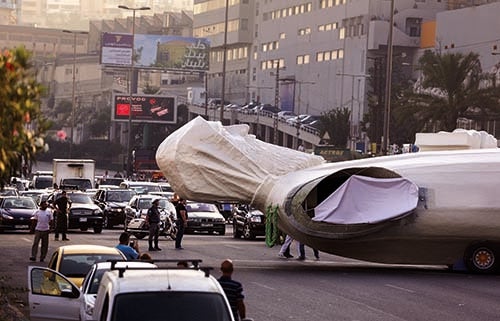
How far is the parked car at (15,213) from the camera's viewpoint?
2088 inches

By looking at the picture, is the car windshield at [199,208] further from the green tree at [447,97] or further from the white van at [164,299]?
the white van at [164,299]

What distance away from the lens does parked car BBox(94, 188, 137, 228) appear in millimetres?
60625

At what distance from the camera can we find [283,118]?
132 metres

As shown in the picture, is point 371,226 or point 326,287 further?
point 371,226

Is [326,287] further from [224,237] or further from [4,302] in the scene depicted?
[224,237]

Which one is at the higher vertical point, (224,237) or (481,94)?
(481,94)

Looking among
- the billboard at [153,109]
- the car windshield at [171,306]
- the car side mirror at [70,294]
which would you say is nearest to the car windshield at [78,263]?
the car side mirror at [70,294]

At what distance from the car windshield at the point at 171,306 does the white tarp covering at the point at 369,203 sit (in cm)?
2216

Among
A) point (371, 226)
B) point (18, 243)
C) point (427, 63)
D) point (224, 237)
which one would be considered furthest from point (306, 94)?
point (371, 226)

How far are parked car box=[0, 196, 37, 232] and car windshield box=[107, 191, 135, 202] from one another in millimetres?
7766

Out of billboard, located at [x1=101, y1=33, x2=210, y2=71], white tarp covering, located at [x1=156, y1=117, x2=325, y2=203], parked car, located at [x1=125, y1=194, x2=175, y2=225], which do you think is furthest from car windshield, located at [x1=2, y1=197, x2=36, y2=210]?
billboard, located at [x1=101, y1=33, x2=210, y2=71]

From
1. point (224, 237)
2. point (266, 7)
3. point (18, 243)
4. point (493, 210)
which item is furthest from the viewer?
point (266, 7)

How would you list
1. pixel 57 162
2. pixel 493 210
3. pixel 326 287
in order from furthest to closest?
pixel 57 162 → pixel 493 210 → pixel 326 287

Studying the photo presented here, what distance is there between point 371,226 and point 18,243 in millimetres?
14873
